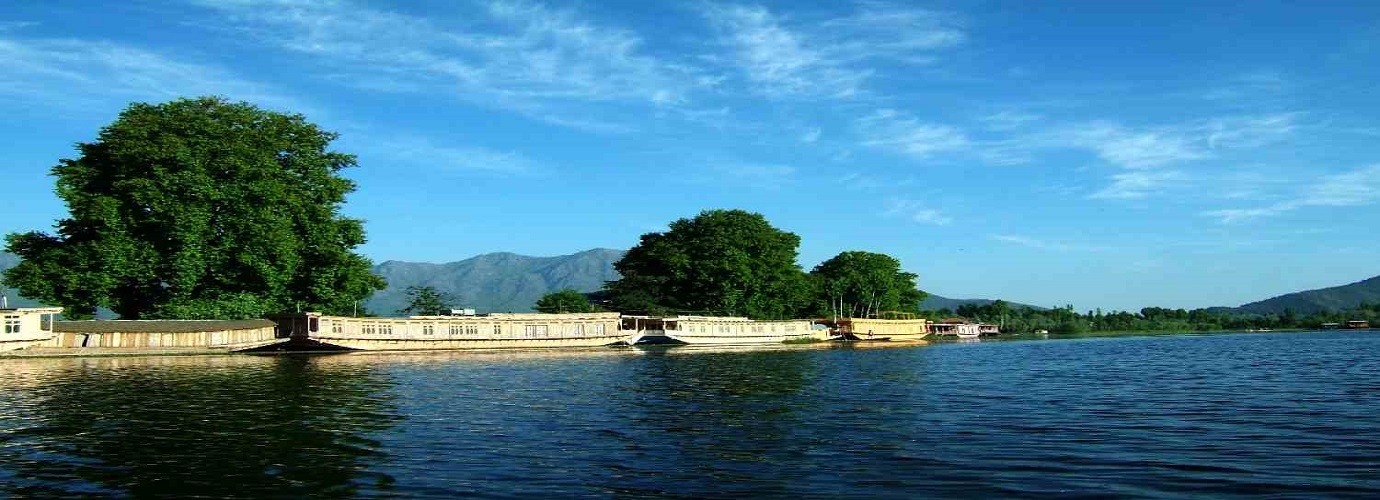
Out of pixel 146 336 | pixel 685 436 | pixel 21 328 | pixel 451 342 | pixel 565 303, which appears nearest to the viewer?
pixel 685 436

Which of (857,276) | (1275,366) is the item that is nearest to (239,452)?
(1275,366)

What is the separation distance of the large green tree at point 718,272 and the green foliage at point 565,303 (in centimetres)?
440

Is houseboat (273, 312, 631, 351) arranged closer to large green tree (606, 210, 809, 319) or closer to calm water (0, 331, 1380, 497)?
large green tree (606, 210, 809, 319)

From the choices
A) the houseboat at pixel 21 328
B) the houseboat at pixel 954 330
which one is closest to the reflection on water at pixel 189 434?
the houseboat at pixel 21 328

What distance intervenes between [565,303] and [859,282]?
5364cm

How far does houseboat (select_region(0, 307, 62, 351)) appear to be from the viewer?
66500 millimetres

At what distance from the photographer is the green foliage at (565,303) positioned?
133m

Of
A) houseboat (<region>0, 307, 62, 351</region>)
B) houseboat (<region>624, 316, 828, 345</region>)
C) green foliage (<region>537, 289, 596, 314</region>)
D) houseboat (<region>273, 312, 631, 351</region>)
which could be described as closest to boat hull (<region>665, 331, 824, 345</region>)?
houseboat (<region>624, 316, 828, 345</region>)

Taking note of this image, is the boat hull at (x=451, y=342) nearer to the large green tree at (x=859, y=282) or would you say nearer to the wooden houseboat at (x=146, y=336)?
the wooden houseboat at (x=146, y=336)

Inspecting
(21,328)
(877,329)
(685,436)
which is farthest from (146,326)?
(877,329)

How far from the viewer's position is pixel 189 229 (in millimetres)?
74188

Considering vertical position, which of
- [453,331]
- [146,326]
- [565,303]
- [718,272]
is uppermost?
[718,272]

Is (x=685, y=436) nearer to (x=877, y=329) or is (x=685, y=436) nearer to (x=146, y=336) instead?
(x=146, y=336)

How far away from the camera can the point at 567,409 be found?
34406mm
